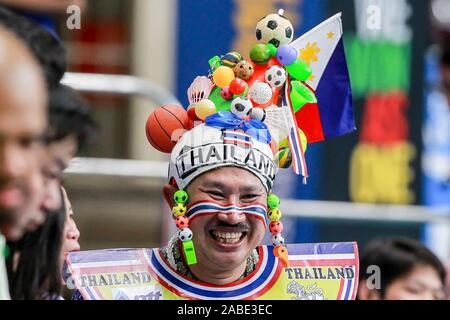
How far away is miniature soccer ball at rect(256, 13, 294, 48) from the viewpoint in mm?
3049

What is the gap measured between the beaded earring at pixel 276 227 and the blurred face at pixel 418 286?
68 cm

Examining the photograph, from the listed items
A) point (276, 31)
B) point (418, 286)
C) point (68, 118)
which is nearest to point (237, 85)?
point (276, 31)

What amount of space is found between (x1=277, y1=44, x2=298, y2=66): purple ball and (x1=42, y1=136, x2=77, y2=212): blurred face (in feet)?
1.66

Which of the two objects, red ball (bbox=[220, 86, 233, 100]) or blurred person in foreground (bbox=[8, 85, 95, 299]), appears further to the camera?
red ball (bbox=[220, 86, 233, 100])

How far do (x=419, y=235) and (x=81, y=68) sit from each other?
1.89 metres

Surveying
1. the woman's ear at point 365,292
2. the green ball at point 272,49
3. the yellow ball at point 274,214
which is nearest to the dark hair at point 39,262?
the yellow ball at point 274,214

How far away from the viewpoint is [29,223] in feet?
9.56

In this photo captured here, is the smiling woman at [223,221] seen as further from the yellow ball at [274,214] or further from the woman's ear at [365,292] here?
the woman's ear at [365,292]

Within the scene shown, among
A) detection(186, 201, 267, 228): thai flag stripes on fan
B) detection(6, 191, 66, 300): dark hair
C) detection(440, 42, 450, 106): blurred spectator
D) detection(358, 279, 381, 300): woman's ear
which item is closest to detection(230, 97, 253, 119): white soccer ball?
detection(186, 201, 267, 228): thai flag stripes on fan

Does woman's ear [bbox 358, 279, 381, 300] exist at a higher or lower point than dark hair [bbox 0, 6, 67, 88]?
lower

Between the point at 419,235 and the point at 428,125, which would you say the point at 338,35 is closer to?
the point at 419,235

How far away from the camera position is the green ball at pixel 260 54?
9.98 feet

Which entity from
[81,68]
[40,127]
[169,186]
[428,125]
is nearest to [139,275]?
[169,186]

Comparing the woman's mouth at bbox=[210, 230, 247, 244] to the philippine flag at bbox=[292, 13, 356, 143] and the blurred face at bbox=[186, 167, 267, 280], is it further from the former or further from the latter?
the philippine flag at bbox=[292, 13, 356, 143]
